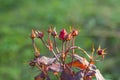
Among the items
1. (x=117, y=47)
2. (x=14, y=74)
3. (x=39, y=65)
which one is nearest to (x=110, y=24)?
(x=117, y=47)

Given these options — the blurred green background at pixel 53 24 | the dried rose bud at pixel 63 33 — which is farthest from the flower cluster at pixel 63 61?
the blurred green background at pixel 53 24

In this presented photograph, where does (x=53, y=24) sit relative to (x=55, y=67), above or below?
above

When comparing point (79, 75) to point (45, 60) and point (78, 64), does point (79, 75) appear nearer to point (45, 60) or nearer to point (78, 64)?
point (78, 64)

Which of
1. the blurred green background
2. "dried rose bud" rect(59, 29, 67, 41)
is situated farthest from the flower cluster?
the blurred green background

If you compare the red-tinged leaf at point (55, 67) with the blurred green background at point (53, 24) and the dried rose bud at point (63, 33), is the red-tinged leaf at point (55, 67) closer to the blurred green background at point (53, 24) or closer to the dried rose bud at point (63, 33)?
the dried rose bud at point (63, 33)

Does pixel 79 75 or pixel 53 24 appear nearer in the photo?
pixel 79 75

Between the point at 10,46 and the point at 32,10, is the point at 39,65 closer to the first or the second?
the point at 10,46

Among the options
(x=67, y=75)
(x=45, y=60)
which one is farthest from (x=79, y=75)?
(x=45, y=60)

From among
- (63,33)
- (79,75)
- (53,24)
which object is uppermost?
(53,24)

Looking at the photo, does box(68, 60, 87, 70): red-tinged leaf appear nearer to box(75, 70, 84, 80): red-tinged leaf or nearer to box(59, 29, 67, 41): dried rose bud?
box(75, 70, 84, 80): red-tinged leaf
